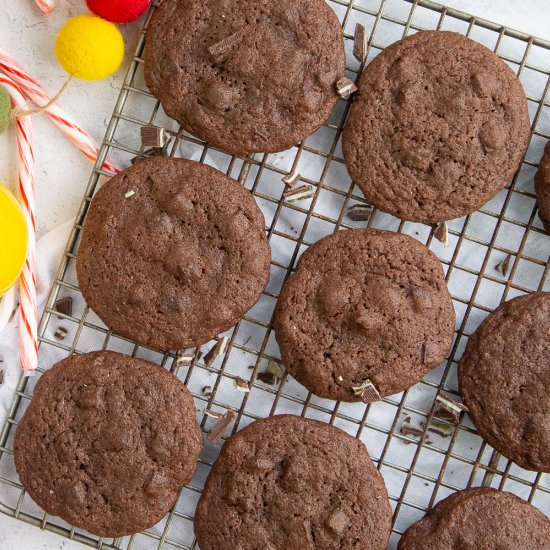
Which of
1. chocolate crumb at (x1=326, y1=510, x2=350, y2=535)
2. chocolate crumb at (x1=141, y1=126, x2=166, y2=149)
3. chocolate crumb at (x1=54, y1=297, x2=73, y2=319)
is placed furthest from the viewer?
chocolate crumb at (x1=54, y1=297, x2=73, y2=319)

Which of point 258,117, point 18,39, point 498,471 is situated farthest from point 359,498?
point 18,39

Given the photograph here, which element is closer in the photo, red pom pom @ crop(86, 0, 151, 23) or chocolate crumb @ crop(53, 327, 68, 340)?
red pom pom @ crop(86, 0, 151, 23)

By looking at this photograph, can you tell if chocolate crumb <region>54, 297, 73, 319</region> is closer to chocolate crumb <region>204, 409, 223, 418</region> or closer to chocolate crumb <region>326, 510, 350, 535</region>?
chocolate crumb <region>204, 409, 223, 418</region>

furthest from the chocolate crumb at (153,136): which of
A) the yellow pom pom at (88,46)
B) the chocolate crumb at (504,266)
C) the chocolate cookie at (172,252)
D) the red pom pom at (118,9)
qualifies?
the chocolate crumb at (504,266)

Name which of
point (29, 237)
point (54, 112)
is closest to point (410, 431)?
point (29, 237)

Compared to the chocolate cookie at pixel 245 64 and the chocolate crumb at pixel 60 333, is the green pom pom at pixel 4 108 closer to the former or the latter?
the chocolate cookie at pixel 245 64

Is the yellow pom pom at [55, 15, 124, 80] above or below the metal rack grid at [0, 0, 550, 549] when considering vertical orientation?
above

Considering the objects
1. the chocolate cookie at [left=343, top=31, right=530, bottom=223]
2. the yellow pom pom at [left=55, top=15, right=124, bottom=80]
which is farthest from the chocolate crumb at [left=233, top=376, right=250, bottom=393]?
the yellow pom pom at [left=55, top=15, right=124, bottom=80]
